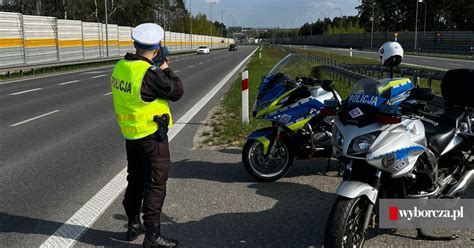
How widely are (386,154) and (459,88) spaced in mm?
1540

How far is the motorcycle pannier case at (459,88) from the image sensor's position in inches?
171

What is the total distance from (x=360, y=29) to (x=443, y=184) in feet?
443

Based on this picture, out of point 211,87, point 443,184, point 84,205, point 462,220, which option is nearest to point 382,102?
point 443,184

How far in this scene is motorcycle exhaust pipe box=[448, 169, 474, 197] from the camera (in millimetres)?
3930

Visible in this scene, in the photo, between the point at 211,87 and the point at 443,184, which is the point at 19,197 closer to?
the point at 443,184

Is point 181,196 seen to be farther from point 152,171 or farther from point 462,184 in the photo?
point 462,184

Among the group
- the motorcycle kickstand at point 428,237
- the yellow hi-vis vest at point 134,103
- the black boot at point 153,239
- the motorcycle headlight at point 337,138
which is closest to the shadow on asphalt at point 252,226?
the black boot at point 153,239

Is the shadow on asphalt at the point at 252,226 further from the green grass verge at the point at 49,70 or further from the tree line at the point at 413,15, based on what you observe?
the tree line at the point at 413,15

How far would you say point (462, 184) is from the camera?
13.1 ft

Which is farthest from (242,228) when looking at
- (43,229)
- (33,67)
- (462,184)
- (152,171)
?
(33,67)

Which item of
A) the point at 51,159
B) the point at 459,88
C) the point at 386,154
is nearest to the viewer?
the point at 386,154

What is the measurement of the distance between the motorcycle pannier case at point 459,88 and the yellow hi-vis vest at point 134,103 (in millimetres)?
2733

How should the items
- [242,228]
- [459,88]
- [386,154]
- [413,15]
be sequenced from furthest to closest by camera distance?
1. [413,15]
2. [459,88]
3. [242,228]
4. [386,154]

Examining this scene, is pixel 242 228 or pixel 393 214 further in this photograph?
pixel 242 228
